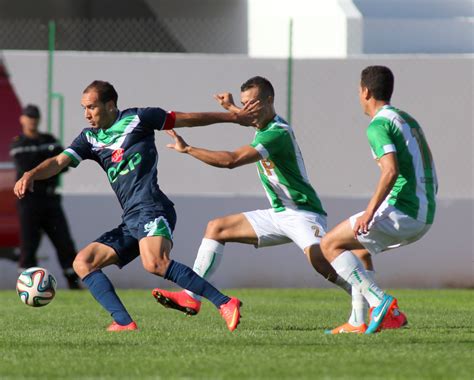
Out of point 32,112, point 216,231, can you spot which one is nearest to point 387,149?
point 216,231

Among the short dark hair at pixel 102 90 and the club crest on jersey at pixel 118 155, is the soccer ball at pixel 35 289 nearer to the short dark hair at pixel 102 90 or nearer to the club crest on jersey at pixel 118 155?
the club crest on jersey at pixel 118 155

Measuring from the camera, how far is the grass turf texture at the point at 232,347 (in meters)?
6.55

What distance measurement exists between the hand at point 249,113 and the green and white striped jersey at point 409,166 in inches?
34.1

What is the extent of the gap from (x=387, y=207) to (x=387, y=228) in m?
0.15

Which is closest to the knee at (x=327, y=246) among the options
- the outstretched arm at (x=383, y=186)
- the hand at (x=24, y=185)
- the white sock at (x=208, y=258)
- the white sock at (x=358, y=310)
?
the white sock at (x=358, y=310)

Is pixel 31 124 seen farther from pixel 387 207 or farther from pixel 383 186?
pixel 383 186

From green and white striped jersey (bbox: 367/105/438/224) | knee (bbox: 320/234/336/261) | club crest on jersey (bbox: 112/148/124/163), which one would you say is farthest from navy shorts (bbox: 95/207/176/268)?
green and white striped jersey (bbox: 367/105/438/224)

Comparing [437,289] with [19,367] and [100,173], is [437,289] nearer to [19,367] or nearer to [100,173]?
[100,173]

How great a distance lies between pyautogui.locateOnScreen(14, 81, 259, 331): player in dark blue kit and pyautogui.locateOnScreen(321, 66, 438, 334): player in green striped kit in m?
0.88

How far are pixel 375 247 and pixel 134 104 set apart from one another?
315 inches

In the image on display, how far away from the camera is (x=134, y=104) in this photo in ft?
52.6

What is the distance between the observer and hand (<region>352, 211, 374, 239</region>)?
8.14m

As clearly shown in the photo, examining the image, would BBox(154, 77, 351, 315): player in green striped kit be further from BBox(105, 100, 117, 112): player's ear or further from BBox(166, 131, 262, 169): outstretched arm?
BBox(105, 100, 117, 112): player's ear

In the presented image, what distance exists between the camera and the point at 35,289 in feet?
30.7
